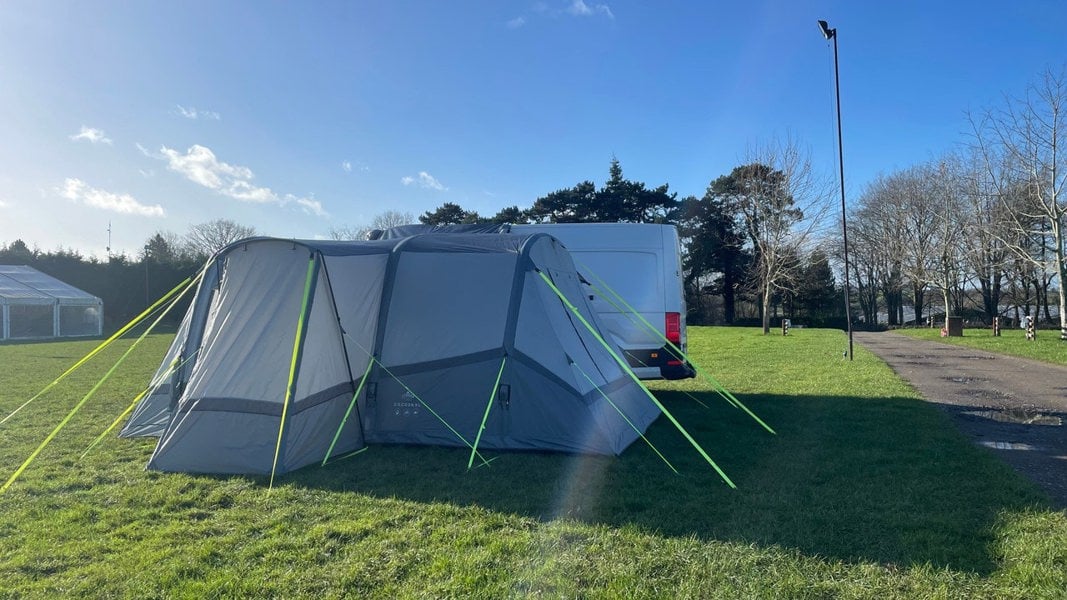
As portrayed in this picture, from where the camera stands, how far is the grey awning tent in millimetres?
5562

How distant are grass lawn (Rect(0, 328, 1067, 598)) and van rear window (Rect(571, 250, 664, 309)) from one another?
8.73 feet

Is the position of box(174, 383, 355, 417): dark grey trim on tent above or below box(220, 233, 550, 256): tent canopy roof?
below

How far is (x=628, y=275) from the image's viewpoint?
9086 mm

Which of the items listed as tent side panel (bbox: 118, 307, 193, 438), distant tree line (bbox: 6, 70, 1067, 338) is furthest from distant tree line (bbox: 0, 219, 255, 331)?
tent side panel (bbox: 118, 307, 193, 438)

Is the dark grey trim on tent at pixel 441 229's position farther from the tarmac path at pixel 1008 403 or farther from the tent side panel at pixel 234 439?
the tarmac path at pixel 1008 403

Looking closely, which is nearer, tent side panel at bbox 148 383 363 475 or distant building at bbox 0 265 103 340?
tent side panel at bbox 148 383 363 475

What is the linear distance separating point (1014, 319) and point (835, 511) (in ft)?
154

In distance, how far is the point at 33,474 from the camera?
5457 millimetres

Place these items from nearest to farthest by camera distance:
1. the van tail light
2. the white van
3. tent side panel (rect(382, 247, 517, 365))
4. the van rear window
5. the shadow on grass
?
1. the shadow on grass
2. tent side panel (rect(382, 247, 517, 365))
3. the white van
4. the van tail light
5. the van rear window

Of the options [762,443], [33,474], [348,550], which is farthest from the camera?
[762,443]

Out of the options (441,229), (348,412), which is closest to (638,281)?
(441,229)

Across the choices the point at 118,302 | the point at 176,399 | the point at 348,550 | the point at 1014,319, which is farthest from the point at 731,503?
the point at 1014,319

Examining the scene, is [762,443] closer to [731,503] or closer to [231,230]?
[731,503]

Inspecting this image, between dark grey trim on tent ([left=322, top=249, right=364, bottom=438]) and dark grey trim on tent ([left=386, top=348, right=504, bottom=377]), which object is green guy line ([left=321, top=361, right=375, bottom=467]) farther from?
dark grey trim on tent ([left=386, top=348, right=504, bottom=377])
